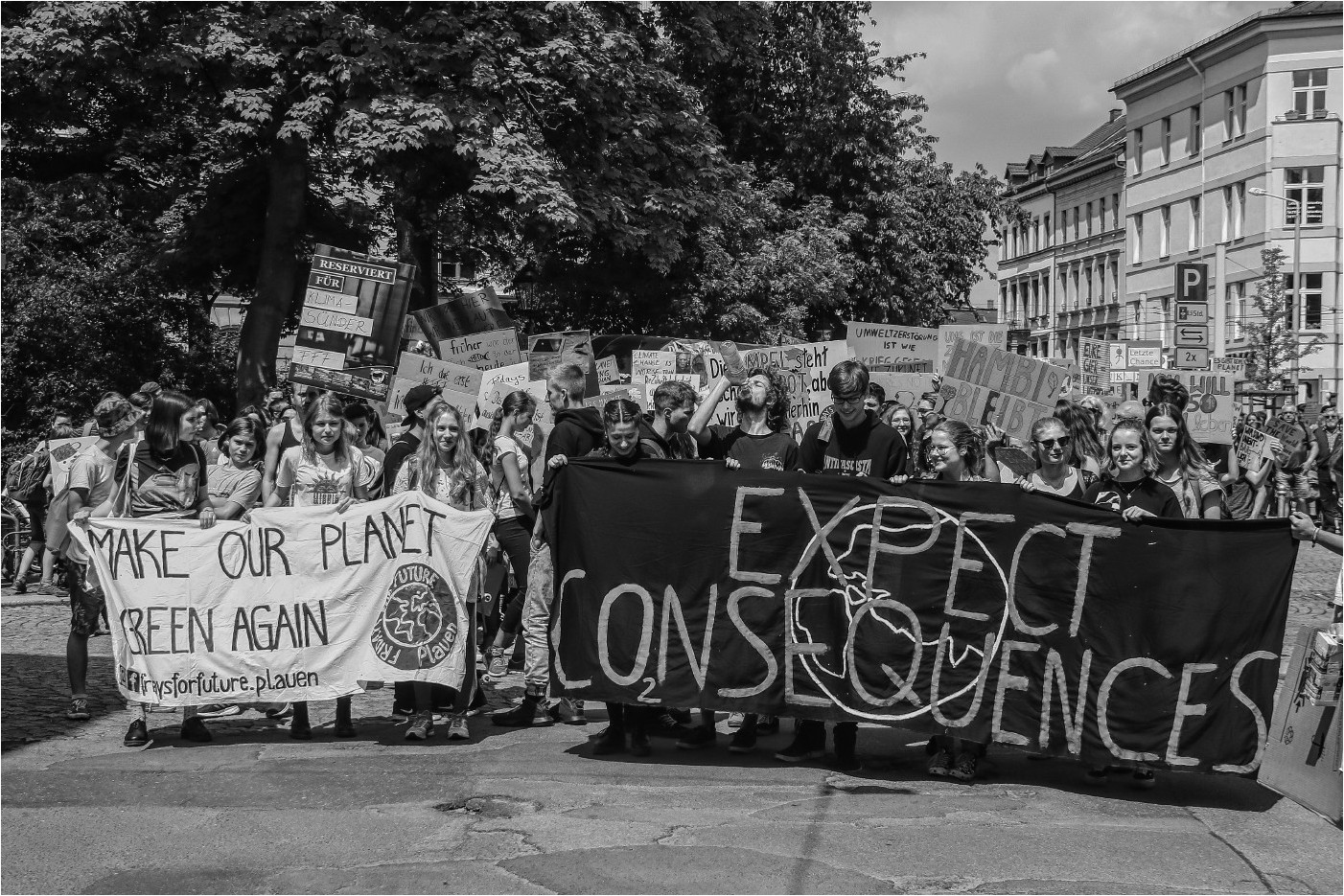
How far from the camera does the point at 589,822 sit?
603 cm

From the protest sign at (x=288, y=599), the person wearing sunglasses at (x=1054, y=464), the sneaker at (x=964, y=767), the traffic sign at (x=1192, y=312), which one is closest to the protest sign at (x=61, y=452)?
the protest sign at (x=288, y=599)

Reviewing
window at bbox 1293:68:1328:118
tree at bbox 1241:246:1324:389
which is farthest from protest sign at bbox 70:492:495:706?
window at bbox 1293:68:1328:118

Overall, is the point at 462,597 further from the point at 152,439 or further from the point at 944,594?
the point at 944,594

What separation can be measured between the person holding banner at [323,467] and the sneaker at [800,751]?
239cm

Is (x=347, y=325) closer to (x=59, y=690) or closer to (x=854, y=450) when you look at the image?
(x=59, y=690)

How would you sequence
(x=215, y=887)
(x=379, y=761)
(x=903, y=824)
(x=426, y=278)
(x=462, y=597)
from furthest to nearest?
(x=426, y=278) < (x=462, y=597) < (x=379, y=761) < (x=903, y=824) < (x=215, y=887)

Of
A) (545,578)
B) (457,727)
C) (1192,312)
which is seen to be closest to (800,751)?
(545,578)

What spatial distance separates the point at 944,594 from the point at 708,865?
215 cm

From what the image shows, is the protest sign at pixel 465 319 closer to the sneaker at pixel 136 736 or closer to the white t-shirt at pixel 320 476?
the white t-shirt at pixel 320 476

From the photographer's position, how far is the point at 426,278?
84.5ft

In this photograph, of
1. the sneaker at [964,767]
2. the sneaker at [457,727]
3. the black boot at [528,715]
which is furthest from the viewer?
the black boot at [528,715]

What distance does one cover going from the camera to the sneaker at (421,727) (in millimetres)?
7656

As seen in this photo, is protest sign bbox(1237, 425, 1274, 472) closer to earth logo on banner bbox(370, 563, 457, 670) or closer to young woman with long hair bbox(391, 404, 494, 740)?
young woman with long hair bbox(391, 404, 494, 740)

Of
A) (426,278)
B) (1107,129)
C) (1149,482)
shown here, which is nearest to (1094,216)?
(1107,129)
